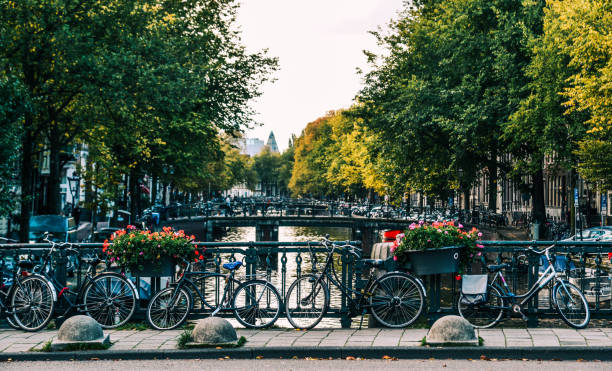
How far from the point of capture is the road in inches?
304

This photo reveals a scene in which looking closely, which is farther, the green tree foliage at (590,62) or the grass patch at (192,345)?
the green tree foliage at (590,62)

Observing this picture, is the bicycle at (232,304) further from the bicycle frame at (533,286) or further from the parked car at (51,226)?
the parked car at (51,226)

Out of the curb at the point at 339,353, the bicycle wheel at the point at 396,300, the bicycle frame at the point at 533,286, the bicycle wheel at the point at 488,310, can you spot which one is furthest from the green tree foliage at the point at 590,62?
the curb at the point at 339,353

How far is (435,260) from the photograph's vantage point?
9.91 meters

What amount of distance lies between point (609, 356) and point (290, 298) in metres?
4.28

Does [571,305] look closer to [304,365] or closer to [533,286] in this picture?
[533,286]

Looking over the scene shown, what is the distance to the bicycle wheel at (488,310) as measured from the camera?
32.1 ft

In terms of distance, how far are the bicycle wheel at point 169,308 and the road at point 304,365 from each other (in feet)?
5.60

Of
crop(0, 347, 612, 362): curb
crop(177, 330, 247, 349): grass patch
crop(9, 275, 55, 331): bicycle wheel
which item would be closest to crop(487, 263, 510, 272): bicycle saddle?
crop(0, 347, 612, 362): curb

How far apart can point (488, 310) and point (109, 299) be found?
5.50m

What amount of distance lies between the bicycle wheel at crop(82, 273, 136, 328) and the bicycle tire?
1556 millimetres

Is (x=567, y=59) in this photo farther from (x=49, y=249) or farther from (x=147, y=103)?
(x=49, y=249)

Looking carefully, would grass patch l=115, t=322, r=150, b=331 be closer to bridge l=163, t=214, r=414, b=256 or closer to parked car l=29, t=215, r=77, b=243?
parked car l=29, t=215, r=77, b=243

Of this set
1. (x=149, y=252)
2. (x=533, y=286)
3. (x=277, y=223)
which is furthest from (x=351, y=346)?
(x=277, y=223)
